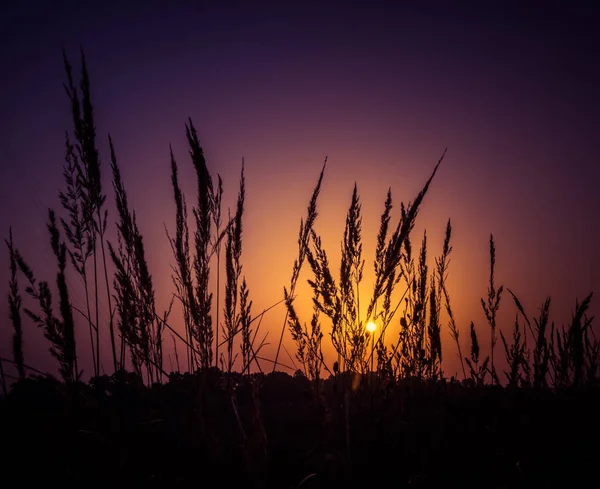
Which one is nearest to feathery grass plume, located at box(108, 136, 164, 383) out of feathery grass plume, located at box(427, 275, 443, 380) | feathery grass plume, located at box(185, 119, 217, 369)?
feathery grass plume, located at box(185, 119, 217, 369)

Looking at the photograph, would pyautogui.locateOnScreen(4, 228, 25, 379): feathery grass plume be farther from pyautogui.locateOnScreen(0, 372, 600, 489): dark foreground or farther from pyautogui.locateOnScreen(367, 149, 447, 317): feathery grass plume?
pyautogui.locateOnScreen(367, 149, 447, 317): feathery grass plume

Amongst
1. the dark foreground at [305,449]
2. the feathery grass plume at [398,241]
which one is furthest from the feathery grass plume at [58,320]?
the feathery grass plume at [398,241]

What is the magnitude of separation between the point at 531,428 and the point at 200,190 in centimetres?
220

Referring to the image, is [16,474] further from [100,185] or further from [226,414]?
[226,414]

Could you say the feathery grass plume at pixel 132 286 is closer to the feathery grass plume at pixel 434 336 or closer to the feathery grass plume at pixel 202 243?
the feathery grass plume at pixel 202 243

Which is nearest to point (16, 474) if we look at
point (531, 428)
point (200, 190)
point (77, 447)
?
point (77, 447)

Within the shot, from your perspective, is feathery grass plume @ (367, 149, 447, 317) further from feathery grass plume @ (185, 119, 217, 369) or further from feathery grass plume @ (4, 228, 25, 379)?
feathery grass plume @ (4, 228, 25, 379)

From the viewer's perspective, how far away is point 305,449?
2.05 m

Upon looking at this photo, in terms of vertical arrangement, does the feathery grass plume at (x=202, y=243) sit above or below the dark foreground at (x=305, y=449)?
above

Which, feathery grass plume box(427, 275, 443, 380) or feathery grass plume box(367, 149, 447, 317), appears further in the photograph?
feathery grass plume box(427, 275, 443, 380)

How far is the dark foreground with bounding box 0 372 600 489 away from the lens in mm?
1548

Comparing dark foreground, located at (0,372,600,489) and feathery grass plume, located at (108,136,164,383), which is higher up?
feathery grass plume, located at (108,136,164,383)

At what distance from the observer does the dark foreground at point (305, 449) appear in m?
1.55

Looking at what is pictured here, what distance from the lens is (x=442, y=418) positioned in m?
2.21
